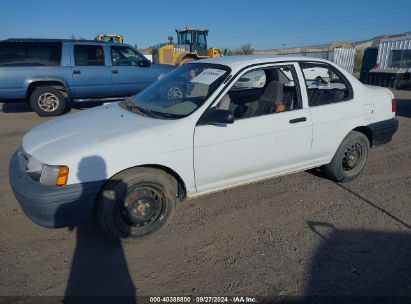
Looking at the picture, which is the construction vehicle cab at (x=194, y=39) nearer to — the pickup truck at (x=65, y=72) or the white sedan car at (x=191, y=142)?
the pickup truck at (x=65, y=72)

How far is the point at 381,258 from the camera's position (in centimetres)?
280

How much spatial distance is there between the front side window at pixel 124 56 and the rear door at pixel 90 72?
1.02 ft

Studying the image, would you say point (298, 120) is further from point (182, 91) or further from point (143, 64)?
point (143, 64)

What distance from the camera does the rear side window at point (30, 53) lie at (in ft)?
26.1

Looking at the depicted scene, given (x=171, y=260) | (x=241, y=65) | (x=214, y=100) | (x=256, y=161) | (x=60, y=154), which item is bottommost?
(x=171, y=260)

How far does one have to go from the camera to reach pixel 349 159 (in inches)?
168

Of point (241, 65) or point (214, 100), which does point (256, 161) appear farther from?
point (241, 65)

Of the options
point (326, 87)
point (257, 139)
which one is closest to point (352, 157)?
point (326, 87)

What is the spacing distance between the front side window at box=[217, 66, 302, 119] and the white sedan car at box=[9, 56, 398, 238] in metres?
0.01

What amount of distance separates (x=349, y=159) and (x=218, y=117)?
2245mm

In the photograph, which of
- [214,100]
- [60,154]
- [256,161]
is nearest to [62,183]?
[60,154]

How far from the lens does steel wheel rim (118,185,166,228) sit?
294 cm

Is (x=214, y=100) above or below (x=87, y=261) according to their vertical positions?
above

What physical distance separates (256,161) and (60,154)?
1950 mm
